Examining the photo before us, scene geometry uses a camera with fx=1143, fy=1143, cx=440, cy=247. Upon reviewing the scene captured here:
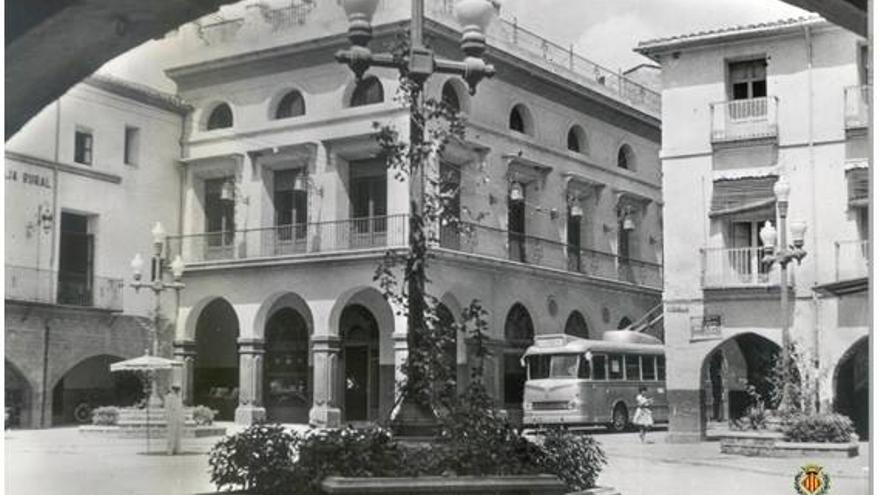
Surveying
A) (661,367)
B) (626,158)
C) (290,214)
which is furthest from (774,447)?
(290,214)

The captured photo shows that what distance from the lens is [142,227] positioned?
4.39m

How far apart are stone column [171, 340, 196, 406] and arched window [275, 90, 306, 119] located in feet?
3.16

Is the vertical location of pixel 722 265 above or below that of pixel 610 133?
below

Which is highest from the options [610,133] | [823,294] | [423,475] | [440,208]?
[610,133]

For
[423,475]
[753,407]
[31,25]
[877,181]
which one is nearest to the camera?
[31,25]

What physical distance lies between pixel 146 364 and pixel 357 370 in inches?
31.4

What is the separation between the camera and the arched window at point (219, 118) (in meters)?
4.52

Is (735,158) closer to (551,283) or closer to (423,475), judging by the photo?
(551,283)

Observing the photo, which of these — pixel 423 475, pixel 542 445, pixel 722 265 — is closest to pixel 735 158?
pixel 722 265

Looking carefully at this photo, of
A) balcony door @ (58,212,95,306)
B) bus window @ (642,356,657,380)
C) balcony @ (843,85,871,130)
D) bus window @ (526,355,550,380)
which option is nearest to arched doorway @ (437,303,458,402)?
bus window @ (526,355,550,380)

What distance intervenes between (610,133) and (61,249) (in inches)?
86.6

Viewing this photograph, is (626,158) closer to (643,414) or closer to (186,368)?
(643,414)

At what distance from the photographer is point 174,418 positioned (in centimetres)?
431

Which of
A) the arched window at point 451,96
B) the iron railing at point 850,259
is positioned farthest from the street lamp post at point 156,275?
the iron railing at point 850,259
